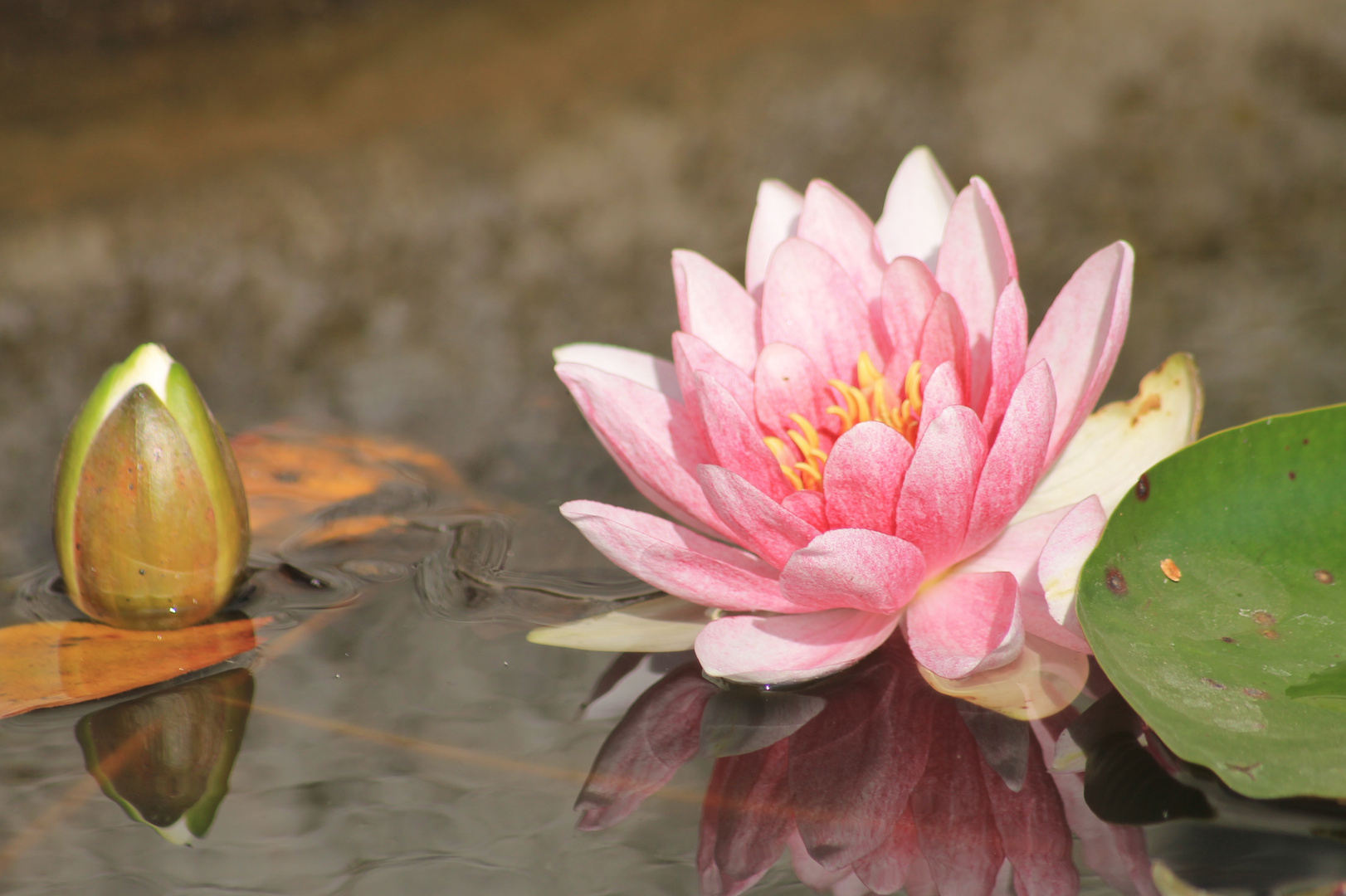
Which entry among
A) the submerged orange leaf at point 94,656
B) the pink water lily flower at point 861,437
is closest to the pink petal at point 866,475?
the pink water lily flower at point 861,437

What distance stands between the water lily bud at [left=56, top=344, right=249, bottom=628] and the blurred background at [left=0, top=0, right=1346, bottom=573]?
0.25 m

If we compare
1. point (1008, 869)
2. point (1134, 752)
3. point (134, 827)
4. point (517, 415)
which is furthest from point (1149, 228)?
point (134, 827)

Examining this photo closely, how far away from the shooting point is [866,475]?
2.16 ft

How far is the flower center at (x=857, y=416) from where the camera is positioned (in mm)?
763

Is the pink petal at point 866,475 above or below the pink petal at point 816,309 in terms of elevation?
below

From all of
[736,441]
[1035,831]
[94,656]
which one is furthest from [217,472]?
[1035,831]

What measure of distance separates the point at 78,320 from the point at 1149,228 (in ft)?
4.85

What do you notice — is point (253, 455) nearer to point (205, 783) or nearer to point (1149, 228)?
point (205, 783)

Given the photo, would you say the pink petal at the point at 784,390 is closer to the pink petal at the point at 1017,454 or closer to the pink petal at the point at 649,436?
the pink petal at the point at 649,436

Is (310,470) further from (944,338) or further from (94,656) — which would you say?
(944,338)

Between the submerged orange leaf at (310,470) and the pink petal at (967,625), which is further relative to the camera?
the submerged orange leaf at (310,470)

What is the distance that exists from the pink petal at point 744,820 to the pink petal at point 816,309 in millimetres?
298

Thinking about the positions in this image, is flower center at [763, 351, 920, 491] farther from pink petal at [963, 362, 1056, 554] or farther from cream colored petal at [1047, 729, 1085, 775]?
cream colored petal at [1047, 729, 1085, 775]

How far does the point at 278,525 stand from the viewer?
3.30 ft
